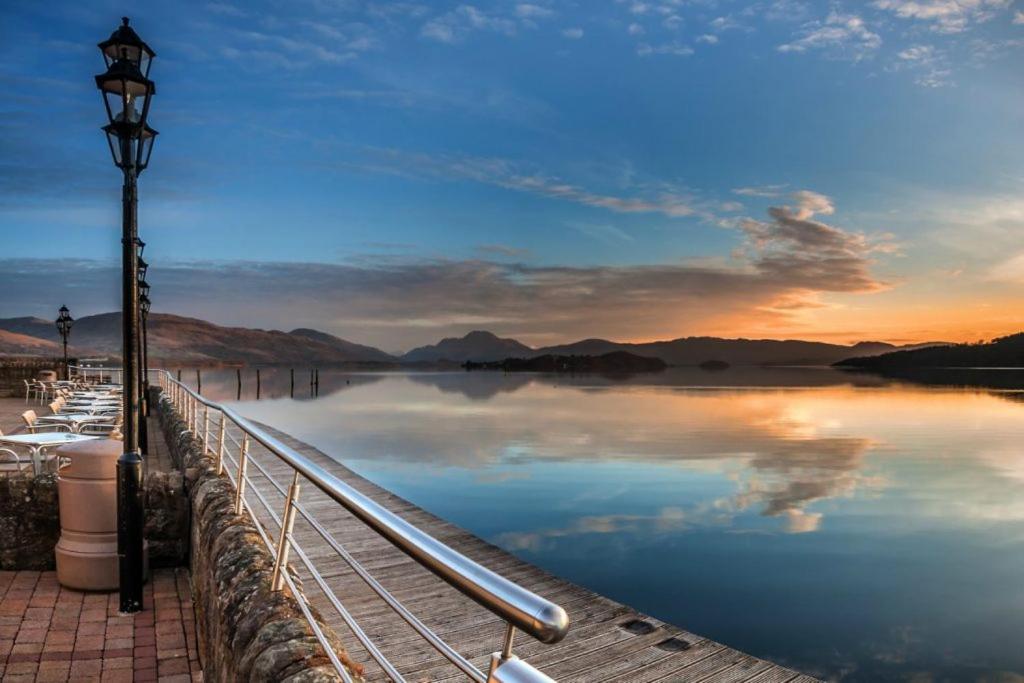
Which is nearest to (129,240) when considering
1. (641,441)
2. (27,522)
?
(27,522)

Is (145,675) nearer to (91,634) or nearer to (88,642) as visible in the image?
(88,642)

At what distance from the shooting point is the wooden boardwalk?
180 inches

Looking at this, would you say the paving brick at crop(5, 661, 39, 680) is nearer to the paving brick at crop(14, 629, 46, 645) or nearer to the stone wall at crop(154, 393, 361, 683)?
the paving brick at crop(14, 629, 46, 645)

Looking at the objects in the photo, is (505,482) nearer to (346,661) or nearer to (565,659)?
(565,659)

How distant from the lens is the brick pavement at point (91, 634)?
4328 millimetres

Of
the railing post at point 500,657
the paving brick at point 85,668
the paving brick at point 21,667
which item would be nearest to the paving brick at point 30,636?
the paving brick at point 21,667

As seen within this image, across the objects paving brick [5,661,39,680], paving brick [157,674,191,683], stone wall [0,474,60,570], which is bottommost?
→ paving brick [157,674,191,683]

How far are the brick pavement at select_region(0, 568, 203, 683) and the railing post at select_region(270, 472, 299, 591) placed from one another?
5.14 feet

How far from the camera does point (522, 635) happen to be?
496cm

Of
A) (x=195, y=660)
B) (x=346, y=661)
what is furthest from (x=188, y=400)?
(x=346, y=661)

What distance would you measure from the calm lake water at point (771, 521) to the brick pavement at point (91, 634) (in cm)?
756

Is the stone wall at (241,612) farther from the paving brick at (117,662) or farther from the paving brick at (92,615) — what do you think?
the paving brick at (92,615)

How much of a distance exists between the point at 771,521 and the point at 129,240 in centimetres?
1635

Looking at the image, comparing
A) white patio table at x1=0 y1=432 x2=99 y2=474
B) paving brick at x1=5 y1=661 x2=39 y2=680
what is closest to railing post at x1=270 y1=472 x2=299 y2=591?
paving brick at x1=5 y1=661 x2=39 y2=680
